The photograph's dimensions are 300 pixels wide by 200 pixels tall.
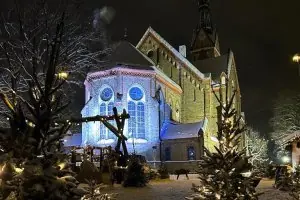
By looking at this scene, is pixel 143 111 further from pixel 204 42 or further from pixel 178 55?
pixel 204 42

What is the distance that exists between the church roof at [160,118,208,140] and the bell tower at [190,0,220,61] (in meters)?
27.3

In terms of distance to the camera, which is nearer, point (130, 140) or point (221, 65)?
point (130, 140)

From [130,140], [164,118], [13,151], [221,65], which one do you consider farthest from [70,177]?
[221,65]

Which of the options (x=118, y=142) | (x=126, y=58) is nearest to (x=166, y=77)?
(x=126, y=58)

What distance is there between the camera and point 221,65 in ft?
193

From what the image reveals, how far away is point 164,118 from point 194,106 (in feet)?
27.5

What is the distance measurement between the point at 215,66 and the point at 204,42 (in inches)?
566

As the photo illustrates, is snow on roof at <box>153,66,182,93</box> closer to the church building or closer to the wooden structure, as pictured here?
the church building

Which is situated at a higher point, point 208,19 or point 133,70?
point 208,19

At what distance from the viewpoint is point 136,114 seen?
42.7m

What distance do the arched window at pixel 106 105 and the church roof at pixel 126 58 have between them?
2.63 m

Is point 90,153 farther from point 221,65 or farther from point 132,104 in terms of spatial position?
point 221,65

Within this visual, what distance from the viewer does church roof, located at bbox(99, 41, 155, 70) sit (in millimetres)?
43219

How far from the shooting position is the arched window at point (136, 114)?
4209cm
